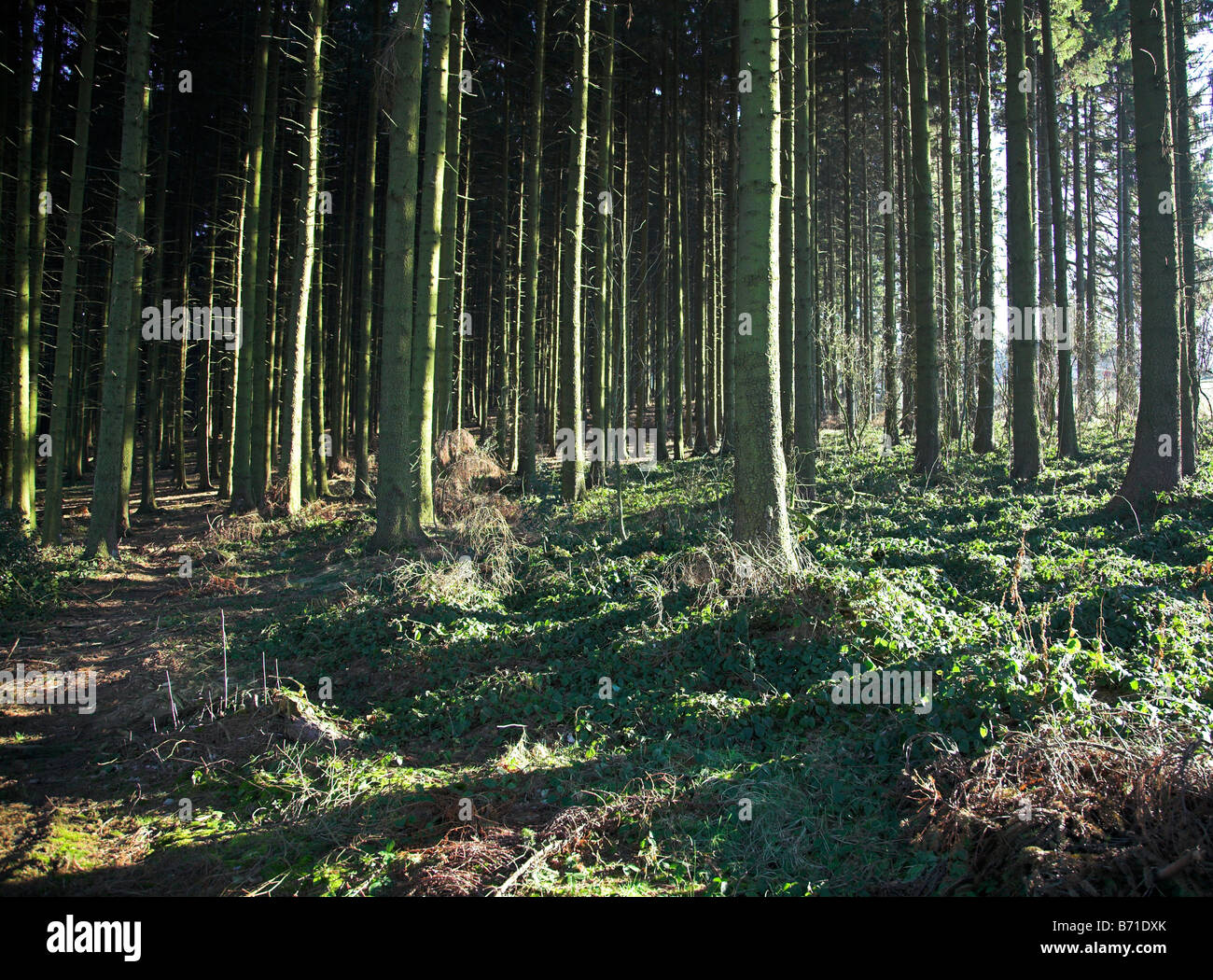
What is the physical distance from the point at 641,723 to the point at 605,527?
19.9ft

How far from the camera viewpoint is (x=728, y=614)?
6.86 meters

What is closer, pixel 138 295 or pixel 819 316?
pixel 138 295

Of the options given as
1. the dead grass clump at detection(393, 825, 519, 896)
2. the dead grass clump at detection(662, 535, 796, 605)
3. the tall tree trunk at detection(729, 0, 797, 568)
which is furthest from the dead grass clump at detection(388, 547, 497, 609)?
the dead grass clump at detection(393, 825, 519, 896)

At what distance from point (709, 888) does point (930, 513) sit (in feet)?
30.5

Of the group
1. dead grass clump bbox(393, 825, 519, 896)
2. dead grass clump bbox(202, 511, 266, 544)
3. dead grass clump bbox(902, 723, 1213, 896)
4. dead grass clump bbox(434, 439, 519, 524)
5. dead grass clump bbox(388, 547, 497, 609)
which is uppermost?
dead grass clump bbox(434, 439, 519, 524)

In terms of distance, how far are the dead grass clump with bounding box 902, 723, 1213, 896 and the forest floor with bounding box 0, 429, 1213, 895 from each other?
0.02m

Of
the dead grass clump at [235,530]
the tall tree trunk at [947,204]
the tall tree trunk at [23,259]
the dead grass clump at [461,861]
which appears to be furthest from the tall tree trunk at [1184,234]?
the tall tree trunk at [23,259]

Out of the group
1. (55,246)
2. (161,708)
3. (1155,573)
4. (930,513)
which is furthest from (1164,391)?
(55,246)

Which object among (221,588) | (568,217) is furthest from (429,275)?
(221,588)

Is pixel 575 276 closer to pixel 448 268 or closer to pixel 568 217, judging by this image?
pixel 568 217

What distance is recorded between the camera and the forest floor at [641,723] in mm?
3875

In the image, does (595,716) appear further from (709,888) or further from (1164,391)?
(1164,391)

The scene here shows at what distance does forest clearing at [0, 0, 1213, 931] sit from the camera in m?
4.19

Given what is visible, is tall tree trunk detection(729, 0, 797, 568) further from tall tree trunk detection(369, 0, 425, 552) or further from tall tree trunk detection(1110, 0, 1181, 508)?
tall tree trunk detection(1110, 0, 1181, 508)
